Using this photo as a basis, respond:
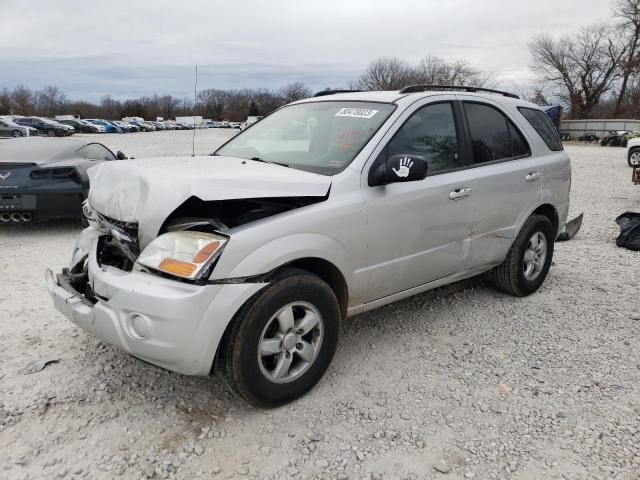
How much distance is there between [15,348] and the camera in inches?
142

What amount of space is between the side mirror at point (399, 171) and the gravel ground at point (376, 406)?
127cm

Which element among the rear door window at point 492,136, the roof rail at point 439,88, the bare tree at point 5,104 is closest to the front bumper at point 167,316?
the roof rail at point 439,88

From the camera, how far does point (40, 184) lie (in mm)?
6527

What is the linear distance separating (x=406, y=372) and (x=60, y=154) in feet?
19.3

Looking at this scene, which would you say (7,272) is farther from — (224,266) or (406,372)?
(406,372)

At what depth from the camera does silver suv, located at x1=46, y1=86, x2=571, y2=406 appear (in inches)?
102

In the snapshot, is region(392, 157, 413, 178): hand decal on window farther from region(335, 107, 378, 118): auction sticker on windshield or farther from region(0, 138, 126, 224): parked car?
region(0, 138, 126, 224): parked car

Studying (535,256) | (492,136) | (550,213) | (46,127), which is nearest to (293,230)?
(492,136)

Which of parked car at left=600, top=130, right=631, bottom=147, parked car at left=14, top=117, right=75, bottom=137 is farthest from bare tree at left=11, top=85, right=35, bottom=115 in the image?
parked car at left=600, top=130, right=631, bottom=147

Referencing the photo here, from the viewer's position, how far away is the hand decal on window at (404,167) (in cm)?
310

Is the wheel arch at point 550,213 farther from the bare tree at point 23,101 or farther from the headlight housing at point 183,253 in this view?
the bare tree at point 23,101

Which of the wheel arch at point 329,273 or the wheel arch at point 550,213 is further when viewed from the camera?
the wheel arch at point 550,213

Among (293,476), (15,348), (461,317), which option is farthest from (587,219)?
(15,348)

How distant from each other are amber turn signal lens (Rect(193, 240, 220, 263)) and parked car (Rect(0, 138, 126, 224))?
15.1 feet
